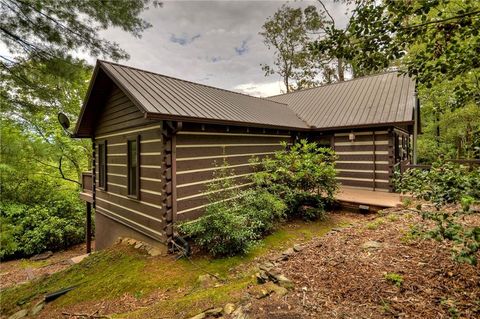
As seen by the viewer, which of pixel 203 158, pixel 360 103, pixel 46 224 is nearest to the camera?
pixel 203 158

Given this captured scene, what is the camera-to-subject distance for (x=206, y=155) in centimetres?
618

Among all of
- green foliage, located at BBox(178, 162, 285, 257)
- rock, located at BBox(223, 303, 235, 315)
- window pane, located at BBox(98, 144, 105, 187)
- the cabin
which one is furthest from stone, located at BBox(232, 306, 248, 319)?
window pane, located at BBox(98, 144, 105, 187)

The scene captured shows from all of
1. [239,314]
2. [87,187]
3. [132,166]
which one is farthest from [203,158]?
[87,187]

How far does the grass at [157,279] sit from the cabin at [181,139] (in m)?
0.80

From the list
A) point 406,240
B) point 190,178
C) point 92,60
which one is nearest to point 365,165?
point 406,240

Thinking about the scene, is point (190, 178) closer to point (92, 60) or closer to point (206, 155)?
point (206, 155)

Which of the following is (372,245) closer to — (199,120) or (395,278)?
(395,278)

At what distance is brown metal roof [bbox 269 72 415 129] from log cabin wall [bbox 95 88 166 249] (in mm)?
6930

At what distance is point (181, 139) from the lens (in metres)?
5.60

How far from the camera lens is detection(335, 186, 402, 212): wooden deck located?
23.5 feet

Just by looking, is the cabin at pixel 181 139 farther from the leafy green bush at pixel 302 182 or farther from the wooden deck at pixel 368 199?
the leafy green bush at pixel 302 182

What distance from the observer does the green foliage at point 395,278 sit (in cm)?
260

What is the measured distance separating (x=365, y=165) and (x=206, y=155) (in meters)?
6.44

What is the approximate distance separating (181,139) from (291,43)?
1781 cm
